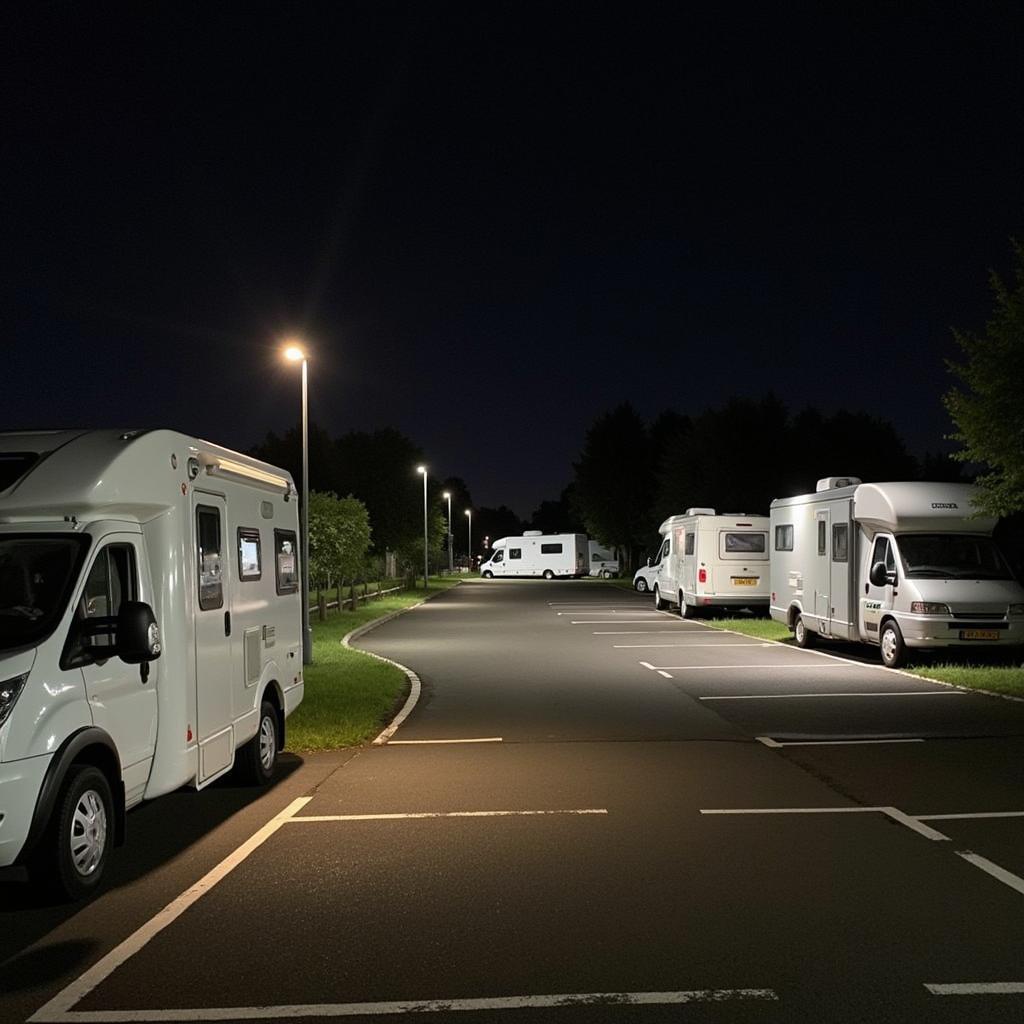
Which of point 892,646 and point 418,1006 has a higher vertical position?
point 892,646

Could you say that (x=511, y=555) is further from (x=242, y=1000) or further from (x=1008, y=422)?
(x=242, y=1000)

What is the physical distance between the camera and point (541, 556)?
76.8 meters

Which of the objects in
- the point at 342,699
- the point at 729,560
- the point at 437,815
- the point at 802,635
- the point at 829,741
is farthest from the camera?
the point at 729,560

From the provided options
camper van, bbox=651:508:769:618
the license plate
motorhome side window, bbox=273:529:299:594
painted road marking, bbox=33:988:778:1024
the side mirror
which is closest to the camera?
painted road marking, bbox=33:988:778:1024

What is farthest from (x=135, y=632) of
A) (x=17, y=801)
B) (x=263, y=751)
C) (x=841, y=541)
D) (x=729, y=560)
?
(x=729, y=560)

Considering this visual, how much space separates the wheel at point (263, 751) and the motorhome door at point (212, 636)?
2.44ft

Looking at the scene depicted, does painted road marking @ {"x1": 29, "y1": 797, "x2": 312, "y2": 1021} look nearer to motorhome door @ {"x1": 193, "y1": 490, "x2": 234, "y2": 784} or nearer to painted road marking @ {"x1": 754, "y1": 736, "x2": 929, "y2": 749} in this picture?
motorhome door @ {"x1": 193, "y1": 490, "x2": 234, "y2": 784}

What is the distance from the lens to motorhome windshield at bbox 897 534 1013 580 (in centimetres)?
1714

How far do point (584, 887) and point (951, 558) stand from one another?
13.2 m

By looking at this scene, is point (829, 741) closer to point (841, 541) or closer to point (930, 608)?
point (930, 608)

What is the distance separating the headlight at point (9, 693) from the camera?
5363 mm

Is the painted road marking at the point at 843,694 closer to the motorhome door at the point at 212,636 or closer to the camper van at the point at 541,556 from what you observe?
the motorhome door at the point at 212,636

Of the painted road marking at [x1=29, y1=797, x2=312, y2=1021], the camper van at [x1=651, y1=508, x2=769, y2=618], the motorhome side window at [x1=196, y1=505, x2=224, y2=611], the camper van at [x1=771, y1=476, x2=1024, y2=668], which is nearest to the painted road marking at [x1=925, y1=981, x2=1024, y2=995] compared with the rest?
the painted road marking at [x1=29, y1=797, x2=312, y2=1021]

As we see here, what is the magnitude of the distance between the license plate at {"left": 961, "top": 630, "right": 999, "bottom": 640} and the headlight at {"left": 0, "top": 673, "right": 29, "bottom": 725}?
47.0ft
